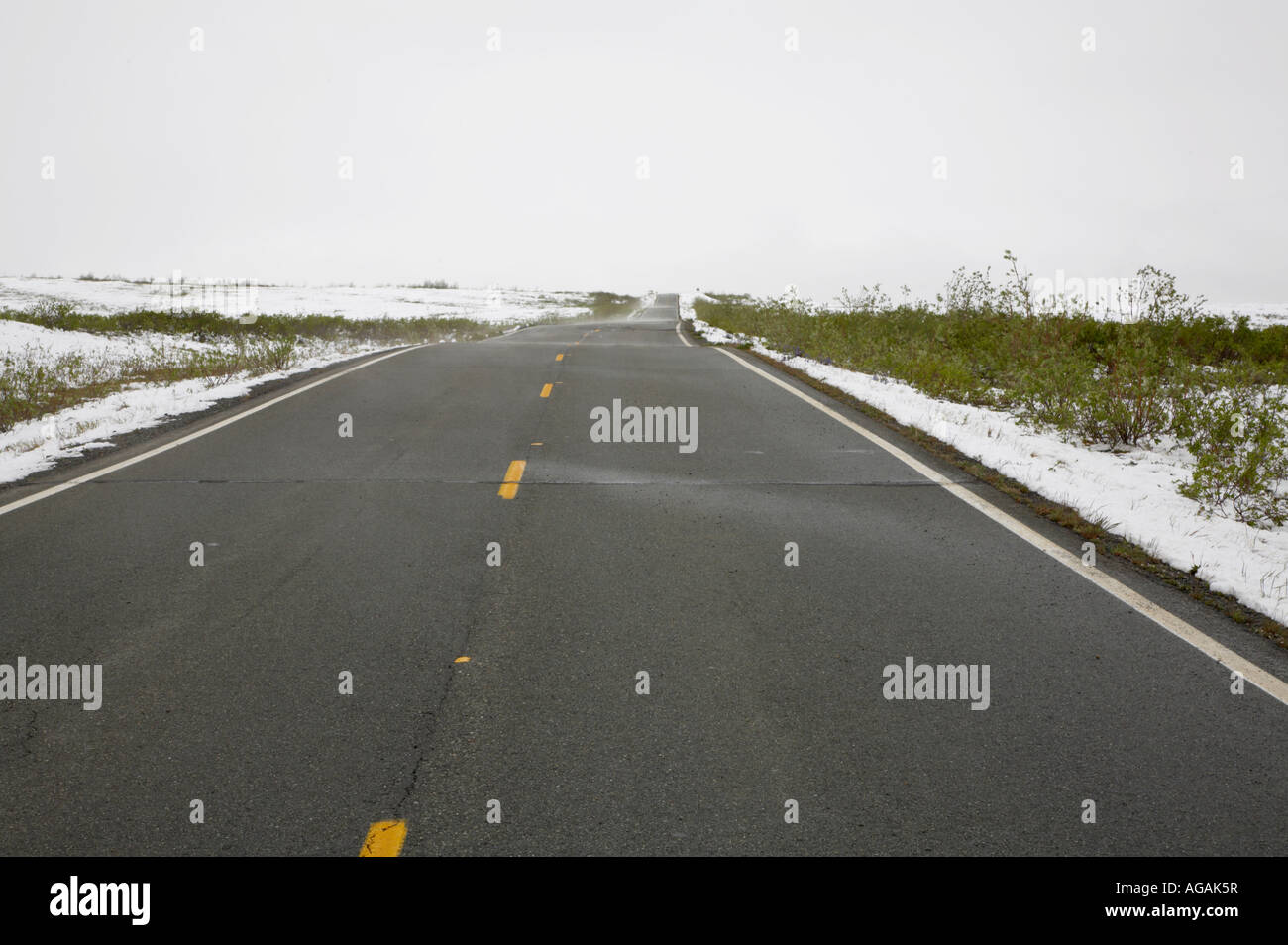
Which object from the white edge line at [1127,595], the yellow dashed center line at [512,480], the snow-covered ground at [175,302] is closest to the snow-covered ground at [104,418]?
the yellow dashed center line at [512,480]

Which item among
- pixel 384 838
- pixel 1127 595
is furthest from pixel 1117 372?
pixel 384 838

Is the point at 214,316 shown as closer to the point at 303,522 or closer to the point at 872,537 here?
the point at 303,522

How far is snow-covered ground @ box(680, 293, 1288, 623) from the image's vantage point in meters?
5.86

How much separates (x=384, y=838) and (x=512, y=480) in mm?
5540

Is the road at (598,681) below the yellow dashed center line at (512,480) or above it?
below

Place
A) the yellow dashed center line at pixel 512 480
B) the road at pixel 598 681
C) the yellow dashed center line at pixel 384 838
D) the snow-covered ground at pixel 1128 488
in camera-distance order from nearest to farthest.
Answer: the yellow dashed center line at pixel 384 838 < the road at pixel 598 681 < the snow-covered ground at pixel 1128 488 < the yellow dashed center line at pixel 512 480

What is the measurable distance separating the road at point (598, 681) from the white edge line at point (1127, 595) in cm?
10

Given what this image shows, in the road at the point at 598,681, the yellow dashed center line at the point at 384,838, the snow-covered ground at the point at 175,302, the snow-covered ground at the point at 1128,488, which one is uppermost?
the snow-covered ground at the point at 175,302

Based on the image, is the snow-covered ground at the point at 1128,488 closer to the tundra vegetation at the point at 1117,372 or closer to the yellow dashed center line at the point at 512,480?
the tundra vegetation at the point at 1117,372

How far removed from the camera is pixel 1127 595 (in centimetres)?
546

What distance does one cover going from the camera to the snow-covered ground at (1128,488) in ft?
19.2

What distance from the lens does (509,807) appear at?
3.17 metres

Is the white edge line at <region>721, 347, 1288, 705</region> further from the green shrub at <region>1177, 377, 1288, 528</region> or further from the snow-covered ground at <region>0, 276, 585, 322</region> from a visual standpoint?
the snow-covered ground at <region>0, 276, 585, 322</region>
